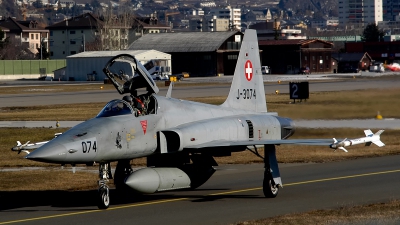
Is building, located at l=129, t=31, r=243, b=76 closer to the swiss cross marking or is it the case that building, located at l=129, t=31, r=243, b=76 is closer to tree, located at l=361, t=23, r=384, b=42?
tree, located at l=361, t=23, r=384, b=42

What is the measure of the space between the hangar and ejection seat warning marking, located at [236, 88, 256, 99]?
290 feet

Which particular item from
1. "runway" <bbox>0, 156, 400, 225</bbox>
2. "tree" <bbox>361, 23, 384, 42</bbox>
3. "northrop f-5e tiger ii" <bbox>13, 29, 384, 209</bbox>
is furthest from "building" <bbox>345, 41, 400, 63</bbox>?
"northrop f-5e tiger ii" <bbox>13, 29, 384, 209</bbox>

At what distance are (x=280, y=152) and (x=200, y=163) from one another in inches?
436

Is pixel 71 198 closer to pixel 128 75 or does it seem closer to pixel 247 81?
pixel 128 75

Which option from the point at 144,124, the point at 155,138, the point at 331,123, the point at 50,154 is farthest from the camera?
the point at 331,123

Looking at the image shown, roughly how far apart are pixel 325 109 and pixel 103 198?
17621 mm

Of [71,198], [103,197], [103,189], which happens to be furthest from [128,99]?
[71,198]

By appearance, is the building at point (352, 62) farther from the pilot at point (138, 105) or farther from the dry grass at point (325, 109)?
the pilot at point (138, 105)

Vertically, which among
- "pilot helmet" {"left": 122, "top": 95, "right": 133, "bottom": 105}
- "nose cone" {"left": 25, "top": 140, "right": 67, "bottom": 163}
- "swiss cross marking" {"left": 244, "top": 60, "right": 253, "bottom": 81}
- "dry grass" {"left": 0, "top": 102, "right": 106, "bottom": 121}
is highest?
"swiss cross marking" {"left": 244, "top": 60, "right": 253, "bottom": 81}

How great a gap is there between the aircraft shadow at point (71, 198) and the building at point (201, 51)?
353 feet

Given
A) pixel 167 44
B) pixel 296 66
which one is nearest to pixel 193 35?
pixel 167 44

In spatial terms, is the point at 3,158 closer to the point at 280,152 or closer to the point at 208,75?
the point at 280,152

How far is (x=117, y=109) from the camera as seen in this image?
18.3 metres

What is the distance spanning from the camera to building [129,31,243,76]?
130m
